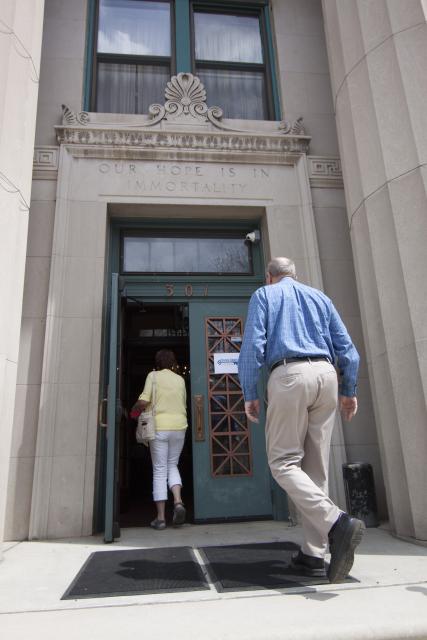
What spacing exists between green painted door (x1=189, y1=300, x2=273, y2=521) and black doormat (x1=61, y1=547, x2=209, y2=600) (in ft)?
5.23

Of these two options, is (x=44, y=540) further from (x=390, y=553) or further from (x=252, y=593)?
(x=390, y=553)

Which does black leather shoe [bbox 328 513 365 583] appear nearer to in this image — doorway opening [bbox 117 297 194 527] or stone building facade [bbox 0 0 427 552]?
stone building facade [bbox 0 0 427 552]

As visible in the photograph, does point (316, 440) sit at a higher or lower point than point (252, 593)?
higher

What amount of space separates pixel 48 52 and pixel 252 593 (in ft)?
23.7

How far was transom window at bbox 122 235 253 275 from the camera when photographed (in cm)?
639

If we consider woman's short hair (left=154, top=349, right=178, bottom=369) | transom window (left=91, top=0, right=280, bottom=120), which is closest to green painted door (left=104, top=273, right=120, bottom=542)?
woman's short hair (left=154, top=349, right=178, bottom=369)

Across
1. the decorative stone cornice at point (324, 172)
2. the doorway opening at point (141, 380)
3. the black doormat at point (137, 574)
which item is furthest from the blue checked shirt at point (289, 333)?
the decorative stone cornice at point (324, 172)

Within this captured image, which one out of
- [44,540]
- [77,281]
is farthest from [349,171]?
[44,540]

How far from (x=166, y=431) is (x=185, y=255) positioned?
2.39 m

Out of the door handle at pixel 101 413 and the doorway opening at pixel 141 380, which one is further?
the doorway opening at pixel 141 380

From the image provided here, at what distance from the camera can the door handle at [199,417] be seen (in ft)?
18.9

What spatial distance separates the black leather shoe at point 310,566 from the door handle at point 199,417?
2.72 m

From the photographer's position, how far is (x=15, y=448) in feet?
16.8

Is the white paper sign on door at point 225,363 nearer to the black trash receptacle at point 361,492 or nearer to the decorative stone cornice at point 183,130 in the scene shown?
the black trash receptacle at point 361,492
